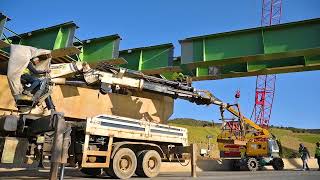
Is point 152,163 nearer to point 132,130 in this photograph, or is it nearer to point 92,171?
point 132,130

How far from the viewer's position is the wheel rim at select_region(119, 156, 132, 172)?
35.6ft

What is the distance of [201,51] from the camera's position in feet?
53.1

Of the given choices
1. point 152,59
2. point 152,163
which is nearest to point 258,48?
point 152,59

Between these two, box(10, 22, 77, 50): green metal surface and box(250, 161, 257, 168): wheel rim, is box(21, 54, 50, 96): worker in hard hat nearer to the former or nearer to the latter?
box(10, 22, 77, 50): green metal surface

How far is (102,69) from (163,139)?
11.6ft

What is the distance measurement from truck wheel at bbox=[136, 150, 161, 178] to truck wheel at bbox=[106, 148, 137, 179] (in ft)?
1.03

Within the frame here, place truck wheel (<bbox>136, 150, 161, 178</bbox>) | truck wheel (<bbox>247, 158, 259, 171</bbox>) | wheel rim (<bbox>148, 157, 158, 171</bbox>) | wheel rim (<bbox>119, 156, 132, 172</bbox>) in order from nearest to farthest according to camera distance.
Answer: wheel rim (<bbox>119, 156, 132, 172</bbox>)
truck wheel (<bbox>136, 150, 161, 178</bbox>)
wheel rim (<bbox>148, 157, 158, 171</bbox>)
truck wheel (<bbox>247, 158, 259, 171</bbox>)

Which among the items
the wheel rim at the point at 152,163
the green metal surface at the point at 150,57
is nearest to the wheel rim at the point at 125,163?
the wheel rim at the point at 152,163

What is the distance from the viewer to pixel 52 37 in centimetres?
1482

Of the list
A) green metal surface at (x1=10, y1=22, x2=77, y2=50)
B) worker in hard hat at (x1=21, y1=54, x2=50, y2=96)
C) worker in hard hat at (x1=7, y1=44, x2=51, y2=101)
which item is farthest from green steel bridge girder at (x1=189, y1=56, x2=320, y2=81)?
worker in hard hat at (x1=7, y1=44, x2=51, y2=101)

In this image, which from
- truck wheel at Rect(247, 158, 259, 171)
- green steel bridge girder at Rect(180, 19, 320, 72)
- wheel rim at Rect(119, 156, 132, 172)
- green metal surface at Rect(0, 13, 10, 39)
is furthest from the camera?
truck wheel at Rect(247, 158, 259, 171)

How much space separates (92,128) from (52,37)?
20.7ft

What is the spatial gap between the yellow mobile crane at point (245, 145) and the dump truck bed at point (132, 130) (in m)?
8.20

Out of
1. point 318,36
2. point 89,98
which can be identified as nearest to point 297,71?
point 318,36
